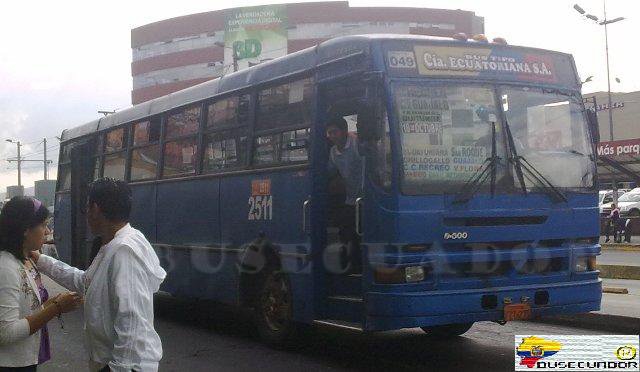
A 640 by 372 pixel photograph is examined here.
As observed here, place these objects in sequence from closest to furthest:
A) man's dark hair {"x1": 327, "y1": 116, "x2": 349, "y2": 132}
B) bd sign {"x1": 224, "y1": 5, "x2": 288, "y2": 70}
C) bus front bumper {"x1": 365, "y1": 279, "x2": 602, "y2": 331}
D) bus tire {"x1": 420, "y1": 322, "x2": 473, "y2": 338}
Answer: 1. bus front bumper {"x1": 365, "y1": 279, "x2": 602, "y2": 331}
2. man's dark hair {"x1": 327, "y1": 116, "x2": 349, "y2": 132}
3. bus tire {"x1": 420, "y1": 322, "x2": 473, "y2": 338}
4. bd sign {"x1": 224, "y1": 5, "x2": 288, "y2": 70}

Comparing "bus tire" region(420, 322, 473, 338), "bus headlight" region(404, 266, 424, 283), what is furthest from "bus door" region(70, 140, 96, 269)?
"bus headlight" region(404, 266, 424, 283)

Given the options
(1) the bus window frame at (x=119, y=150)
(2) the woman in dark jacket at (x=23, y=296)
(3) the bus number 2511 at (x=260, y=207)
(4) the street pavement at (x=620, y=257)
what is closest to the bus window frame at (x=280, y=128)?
(3) the bus number 2511 at (x=260, y=207)

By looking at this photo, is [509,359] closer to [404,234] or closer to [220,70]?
[404,234]

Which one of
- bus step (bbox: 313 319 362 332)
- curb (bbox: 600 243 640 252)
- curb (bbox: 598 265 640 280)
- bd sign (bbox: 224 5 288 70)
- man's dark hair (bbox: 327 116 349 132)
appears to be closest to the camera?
bus step (bbox: 313 319 362 332)

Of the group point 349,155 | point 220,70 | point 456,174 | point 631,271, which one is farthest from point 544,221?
point 220,70

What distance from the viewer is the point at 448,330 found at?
9.62 meters

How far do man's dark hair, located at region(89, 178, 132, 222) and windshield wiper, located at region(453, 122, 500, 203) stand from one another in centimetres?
411

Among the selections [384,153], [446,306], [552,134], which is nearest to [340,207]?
[384,153]

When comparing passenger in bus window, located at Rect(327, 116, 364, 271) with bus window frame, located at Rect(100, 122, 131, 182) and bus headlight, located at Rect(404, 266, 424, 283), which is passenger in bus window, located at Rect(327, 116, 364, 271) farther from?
bus window frame, located at Rect(100, 122, 131, 182)

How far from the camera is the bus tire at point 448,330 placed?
9472mm

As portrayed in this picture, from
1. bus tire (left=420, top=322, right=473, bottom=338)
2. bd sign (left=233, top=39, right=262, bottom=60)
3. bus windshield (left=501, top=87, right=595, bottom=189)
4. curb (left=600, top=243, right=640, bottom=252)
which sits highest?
bd sign (left=233, top=39, right=262, bottom=60)

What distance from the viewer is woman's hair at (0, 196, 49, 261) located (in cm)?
393

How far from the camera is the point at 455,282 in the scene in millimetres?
7379

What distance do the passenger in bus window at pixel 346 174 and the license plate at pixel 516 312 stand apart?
4.59 feet
